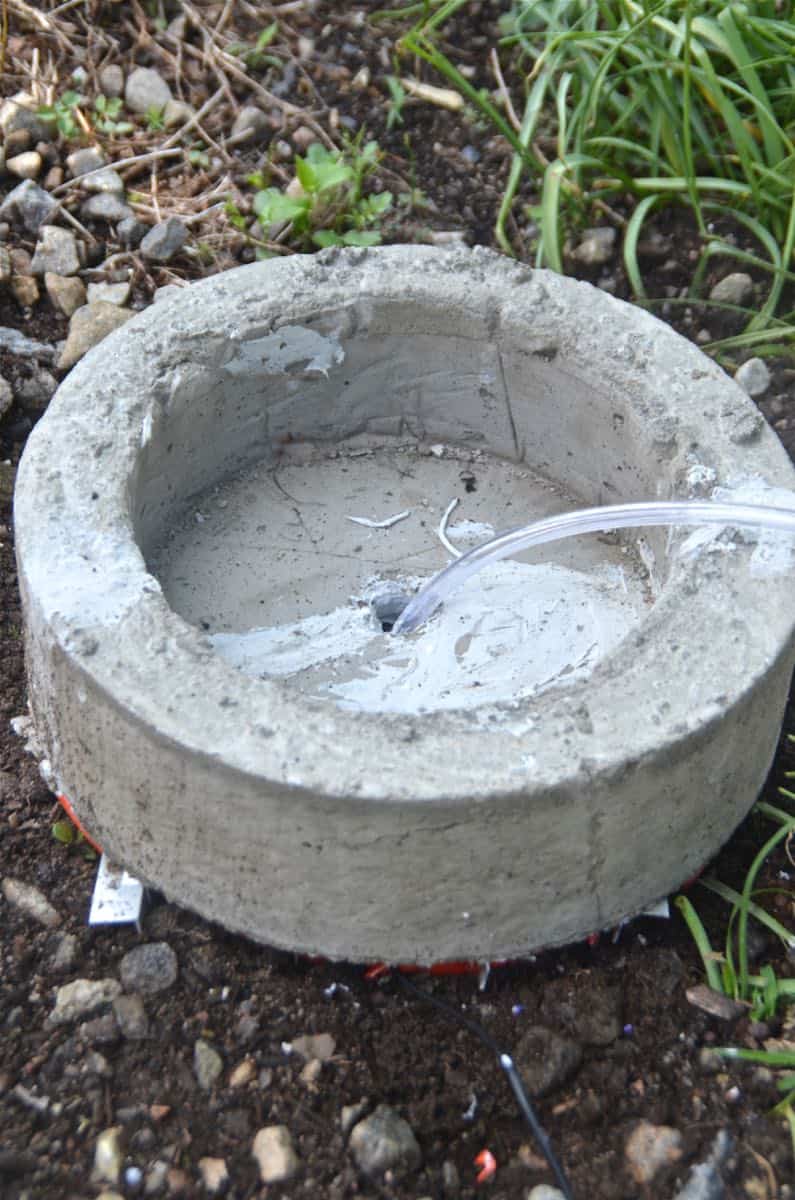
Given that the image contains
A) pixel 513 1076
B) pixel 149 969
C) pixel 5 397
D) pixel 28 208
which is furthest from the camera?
pixel 28 208

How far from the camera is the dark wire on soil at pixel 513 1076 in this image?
5.44ft

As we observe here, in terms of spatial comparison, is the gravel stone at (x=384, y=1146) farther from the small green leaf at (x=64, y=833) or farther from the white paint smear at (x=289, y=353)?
the white paint smear at (x=289, y=353)

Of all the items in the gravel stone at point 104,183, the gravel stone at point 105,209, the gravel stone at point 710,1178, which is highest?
the gravel stone at point 104,183

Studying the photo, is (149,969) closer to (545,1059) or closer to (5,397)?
(545,1059)

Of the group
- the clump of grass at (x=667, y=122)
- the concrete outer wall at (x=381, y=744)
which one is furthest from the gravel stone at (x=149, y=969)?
the clump of grass at (x=667, y=122)

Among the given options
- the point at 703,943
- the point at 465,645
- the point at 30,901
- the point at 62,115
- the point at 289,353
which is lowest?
the point at 30,901

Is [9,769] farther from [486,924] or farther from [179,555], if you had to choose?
[486,924]

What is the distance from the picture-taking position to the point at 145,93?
316cm

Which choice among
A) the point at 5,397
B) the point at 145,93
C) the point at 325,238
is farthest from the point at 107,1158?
the point at 145,93

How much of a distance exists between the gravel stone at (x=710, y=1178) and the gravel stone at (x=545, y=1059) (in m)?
0.18

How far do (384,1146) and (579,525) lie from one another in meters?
0.86

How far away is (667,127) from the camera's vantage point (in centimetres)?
275

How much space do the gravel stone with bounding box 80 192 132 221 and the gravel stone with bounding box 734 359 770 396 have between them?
127 cm

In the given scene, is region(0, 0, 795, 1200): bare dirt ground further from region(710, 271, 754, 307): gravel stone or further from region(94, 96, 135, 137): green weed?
region(94, 96, 135, 137): green weed
